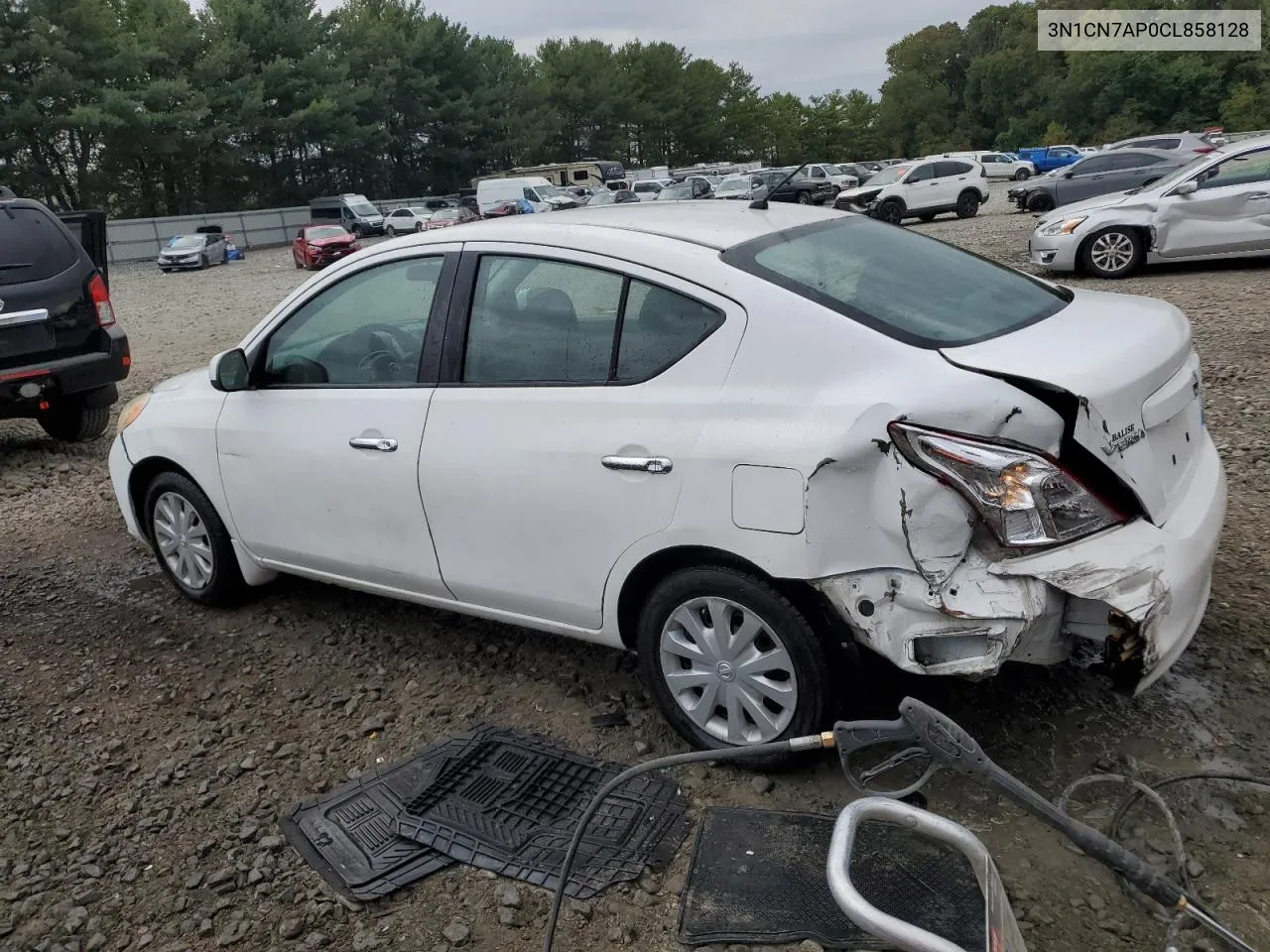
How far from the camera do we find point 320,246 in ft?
92.5

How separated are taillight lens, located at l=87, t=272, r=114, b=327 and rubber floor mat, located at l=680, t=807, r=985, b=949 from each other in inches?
251

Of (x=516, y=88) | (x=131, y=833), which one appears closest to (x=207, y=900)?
(x=131, y=833)

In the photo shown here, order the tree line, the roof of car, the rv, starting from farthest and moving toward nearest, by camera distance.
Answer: the rv
the tree line
the roof of car

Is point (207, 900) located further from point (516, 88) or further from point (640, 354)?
point (516, 88)

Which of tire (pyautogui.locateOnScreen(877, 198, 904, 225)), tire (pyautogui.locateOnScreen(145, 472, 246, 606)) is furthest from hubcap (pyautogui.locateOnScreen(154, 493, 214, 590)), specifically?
tire (pyautogui.locateOnScreen(877, 198, 904, 225))

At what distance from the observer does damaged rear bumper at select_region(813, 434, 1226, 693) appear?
2.54 m

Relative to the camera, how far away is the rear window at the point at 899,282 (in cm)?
293

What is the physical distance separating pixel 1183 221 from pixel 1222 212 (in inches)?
14.9

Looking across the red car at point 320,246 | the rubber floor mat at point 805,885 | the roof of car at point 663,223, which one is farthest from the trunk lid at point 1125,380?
the red car at point 320,246

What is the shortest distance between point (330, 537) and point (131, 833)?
121cm

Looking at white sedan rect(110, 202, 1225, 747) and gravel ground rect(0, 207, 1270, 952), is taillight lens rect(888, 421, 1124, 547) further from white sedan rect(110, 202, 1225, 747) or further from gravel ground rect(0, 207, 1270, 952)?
gravel ground rect(0, 207, 1270, 952)

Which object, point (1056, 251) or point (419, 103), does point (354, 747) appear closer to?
point (1056, 251)

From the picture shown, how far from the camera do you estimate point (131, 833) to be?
3141mm

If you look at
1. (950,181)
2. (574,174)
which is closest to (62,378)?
(950,181)
